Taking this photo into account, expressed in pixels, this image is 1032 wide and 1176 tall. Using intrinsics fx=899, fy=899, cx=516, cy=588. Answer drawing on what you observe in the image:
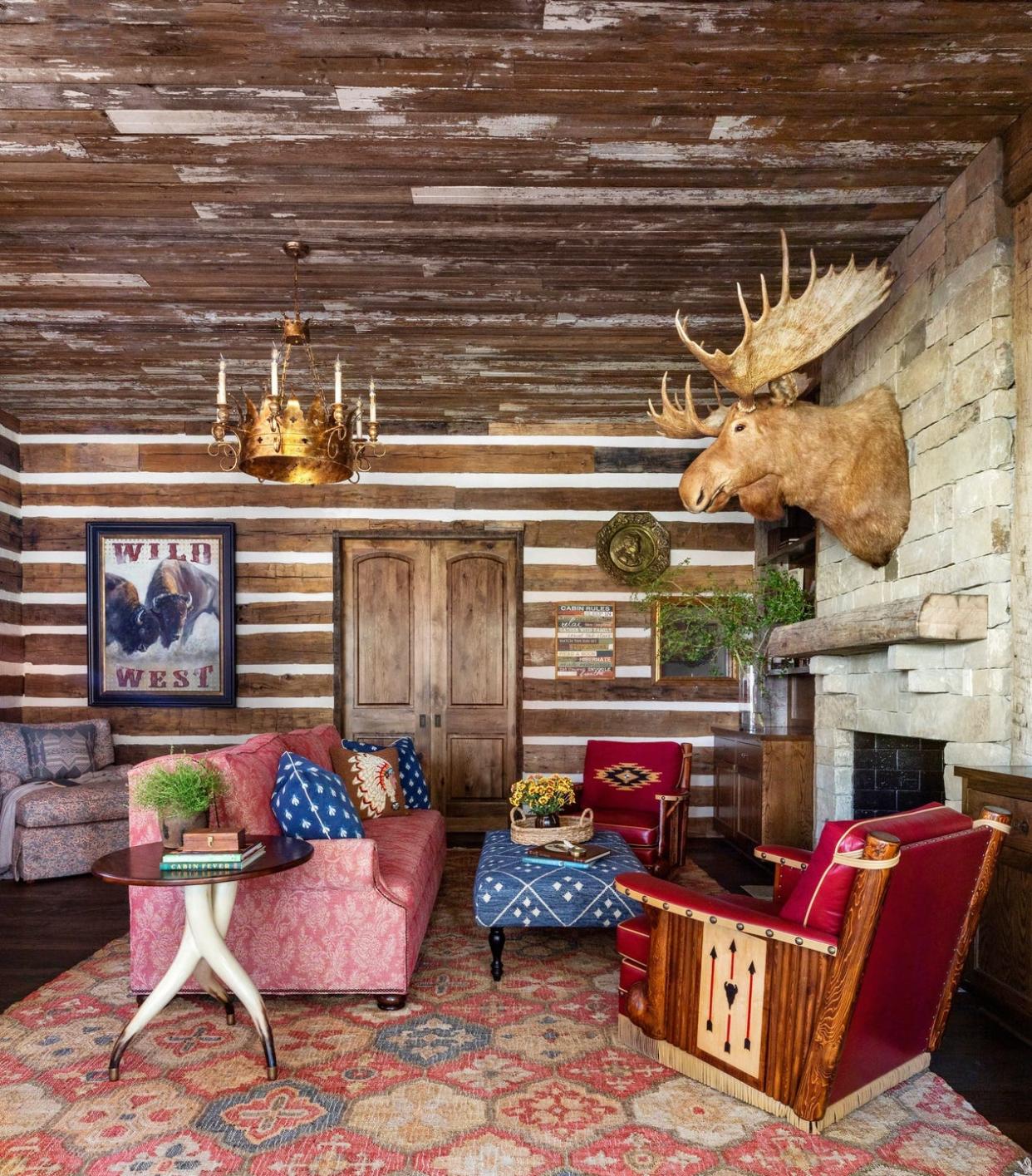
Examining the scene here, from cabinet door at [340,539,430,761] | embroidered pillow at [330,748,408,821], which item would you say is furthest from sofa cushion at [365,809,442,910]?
cabinet door at [340,539,430,761]

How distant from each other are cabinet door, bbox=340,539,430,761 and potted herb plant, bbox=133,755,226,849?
4.08 meters

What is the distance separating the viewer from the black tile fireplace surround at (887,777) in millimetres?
5020

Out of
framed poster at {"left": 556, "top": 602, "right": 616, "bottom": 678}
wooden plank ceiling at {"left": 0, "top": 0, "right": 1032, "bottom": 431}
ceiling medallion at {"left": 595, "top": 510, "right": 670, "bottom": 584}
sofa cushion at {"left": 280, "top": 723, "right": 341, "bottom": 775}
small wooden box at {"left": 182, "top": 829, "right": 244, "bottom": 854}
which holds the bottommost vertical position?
small wooden box at {"left": 182, "top": 829, "right": 244, "bottom": 854}

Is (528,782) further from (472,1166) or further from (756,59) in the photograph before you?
(756,59)

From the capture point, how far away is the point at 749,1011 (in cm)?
280

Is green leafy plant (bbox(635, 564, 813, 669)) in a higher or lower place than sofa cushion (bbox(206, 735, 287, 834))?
higher

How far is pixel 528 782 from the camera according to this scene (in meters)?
4.70

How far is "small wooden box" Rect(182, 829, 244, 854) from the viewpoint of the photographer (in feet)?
10.2

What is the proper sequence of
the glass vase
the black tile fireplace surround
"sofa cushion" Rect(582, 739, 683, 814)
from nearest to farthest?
1. the black tile fireplace surround
2. "sofa cushion" Rect(582, 739, 683, 814)
3. the glass vase

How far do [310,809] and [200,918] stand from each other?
0.70 metres

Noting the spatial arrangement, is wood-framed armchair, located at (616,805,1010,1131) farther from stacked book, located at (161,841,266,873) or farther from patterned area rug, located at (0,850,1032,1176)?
stacked book, located at (161,841,266,873)

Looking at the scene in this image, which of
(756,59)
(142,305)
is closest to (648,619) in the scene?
(142,305)

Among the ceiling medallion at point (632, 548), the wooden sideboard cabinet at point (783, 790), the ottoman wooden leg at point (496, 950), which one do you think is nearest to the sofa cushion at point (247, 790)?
the ottoman wooden leg at point (496, 950)

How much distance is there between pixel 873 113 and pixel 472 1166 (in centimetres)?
375
